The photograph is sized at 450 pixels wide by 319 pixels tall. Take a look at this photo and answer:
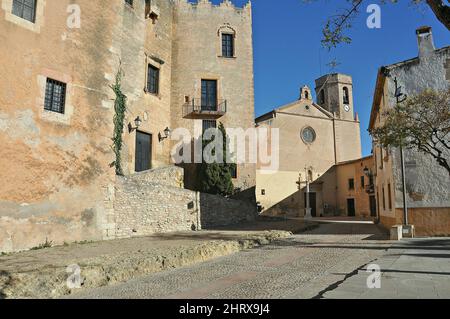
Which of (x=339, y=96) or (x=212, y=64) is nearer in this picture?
(x=212, y=64)

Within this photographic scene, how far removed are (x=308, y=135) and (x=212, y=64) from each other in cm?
1551

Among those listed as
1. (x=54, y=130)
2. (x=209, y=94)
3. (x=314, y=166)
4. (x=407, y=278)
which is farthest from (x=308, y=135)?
(x=407, y=278)

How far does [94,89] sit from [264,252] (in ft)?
25.5

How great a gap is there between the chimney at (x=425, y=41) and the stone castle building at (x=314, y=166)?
18.5 metres

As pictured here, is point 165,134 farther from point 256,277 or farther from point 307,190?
point 256,277

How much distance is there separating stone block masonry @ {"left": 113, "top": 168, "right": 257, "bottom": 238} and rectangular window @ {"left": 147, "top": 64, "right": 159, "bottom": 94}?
564cm

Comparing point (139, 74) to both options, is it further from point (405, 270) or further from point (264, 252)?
point (405, 270)

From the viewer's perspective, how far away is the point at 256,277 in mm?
6594

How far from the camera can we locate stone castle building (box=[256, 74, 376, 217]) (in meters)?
32.8

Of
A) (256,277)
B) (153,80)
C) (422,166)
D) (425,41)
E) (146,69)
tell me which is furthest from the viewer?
(153,80)

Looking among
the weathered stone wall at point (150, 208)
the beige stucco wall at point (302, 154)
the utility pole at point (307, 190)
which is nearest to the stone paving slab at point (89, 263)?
the weathered stone wall at point (150, 208)

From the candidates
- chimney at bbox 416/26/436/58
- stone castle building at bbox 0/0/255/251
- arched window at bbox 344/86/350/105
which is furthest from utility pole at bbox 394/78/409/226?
arched window at bbox 344/86/350/105

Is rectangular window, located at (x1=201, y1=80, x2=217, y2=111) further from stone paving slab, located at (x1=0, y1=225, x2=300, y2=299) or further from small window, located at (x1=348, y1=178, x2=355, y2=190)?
small window, located at (x1=348, y1=178, x2=355, y2=190)

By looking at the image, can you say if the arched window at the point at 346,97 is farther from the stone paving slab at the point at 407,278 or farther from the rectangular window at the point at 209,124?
the stone paving slab at the point at 407,278
